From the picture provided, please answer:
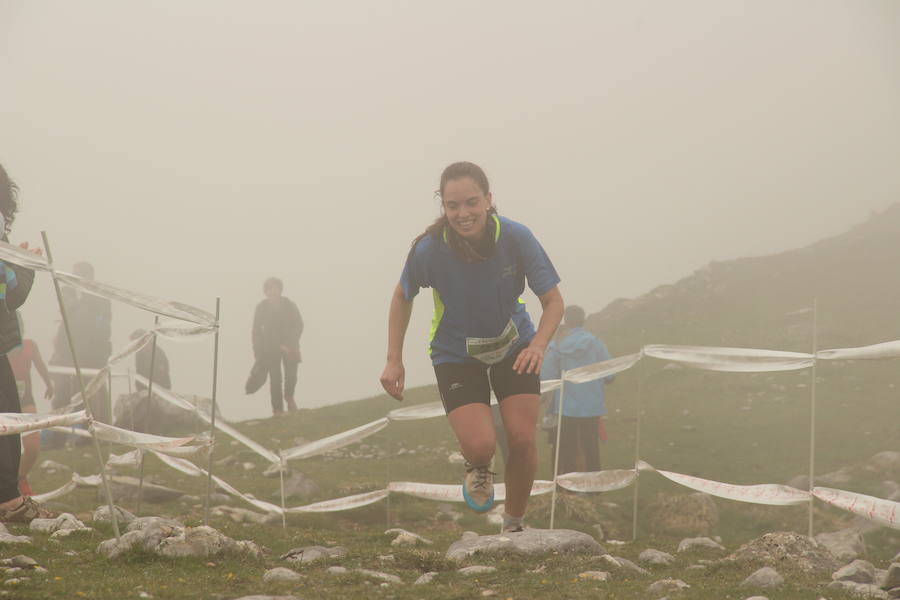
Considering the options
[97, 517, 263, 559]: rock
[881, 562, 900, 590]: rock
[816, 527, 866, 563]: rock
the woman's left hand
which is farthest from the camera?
[816, 527, 866, 563]: rock

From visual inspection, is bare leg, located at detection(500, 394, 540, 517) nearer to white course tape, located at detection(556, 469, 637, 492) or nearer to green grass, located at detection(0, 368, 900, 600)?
green grass, located at detection(0, 368, 900, 600)

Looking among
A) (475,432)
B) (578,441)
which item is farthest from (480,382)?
(578,441)

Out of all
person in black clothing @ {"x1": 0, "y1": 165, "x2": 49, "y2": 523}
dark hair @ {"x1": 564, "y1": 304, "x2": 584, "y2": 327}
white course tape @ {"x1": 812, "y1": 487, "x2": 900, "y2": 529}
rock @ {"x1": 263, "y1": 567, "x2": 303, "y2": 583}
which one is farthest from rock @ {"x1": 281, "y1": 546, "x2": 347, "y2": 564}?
dark hair @ {"x1": 564, "y1": 304, "x2": 584, "y2": 327}

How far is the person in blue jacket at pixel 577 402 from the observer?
41.9 feet

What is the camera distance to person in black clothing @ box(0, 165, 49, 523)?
7.38 m

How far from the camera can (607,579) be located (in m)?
6.12

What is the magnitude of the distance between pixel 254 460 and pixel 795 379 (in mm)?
13924

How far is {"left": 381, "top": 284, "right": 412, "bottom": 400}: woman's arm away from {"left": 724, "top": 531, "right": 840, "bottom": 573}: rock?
2.63 m

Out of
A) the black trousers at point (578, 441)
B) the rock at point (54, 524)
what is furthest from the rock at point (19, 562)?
the black trousers at point (578, 441)

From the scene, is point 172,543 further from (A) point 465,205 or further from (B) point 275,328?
(B) point 275,328

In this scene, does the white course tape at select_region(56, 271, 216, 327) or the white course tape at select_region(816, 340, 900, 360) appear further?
the white course tape at select_region(816, 340, 900, 360)

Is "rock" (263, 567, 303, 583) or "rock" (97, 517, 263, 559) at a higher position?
"rock" (97, 517, 263, 559)

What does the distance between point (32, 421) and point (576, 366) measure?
8158 millimetres

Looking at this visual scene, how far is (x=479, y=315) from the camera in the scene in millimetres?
7070
